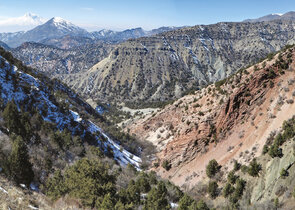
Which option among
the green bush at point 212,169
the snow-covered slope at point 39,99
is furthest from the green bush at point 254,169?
the snow-covered slope at point 39,99

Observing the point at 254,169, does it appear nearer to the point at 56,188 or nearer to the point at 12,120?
the point at 56,188

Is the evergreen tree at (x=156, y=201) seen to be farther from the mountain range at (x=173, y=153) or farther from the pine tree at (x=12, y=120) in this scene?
the pine tree at (x=12, y=120)

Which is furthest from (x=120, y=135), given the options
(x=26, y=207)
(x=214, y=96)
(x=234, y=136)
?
(x=26, y=207)

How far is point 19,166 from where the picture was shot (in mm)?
18406

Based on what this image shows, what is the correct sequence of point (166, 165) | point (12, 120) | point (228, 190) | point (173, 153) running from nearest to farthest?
point (228, 190)
point (12, 120)
point (166, 165)
point (173, 153)

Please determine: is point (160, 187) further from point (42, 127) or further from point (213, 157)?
point (42, 127)

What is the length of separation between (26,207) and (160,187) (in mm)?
12904

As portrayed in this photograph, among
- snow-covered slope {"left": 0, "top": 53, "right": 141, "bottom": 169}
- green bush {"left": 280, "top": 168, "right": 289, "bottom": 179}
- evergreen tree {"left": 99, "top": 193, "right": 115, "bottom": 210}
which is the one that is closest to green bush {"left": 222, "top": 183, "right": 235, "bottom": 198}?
green bush {"left": 280, "top": 168, "right": 289, "bottom": 179}

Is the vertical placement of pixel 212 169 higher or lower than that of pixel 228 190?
lower

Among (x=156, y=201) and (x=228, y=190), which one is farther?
(x=228, y=190)

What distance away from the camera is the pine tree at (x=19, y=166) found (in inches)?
720

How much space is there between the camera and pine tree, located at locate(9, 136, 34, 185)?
1828cm

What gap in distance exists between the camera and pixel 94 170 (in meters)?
19.0

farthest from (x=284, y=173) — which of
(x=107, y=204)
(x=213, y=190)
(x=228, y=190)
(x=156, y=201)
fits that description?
(x=107, y=204)
